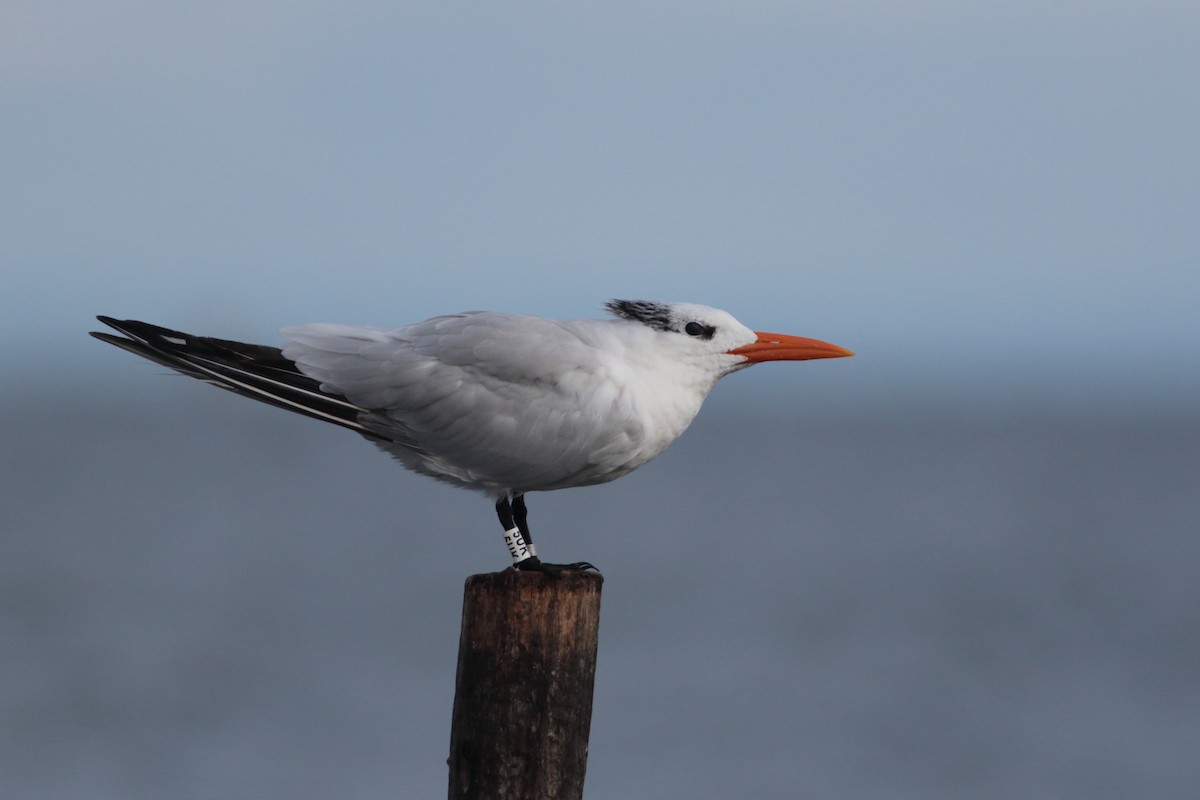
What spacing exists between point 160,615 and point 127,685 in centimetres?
596

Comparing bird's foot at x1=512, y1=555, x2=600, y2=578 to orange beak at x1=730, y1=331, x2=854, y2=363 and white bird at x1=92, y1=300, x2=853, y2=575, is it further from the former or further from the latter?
orange beak at x1=730, y1=331, x2=854, y2=363

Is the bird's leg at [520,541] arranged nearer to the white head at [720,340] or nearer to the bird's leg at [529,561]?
the bird's leg at [529,561]

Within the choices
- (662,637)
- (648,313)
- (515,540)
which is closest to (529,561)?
(515,540)

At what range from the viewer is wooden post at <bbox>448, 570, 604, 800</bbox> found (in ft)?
18.7

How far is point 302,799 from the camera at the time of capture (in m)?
17.1

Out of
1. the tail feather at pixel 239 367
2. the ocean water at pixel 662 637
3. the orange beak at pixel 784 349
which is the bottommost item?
the ocean water at pixel 662 637

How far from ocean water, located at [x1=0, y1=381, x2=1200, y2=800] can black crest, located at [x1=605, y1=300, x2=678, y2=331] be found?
34.6 ft

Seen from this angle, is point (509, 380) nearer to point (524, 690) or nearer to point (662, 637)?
point (524, 690)

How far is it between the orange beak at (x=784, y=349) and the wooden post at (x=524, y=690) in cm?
173

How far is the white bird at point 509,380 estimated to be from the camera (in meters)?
6.76

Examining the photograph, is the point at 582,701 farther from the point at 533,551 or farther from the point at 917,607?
the point at 917,607

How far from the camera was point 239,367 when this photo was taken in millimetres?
6953

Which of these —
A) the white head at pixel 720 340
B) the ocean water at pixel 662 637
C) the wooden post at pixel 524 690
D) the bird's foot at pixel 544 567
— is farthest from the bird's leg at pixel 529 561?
the ocean water at pixel 662 637

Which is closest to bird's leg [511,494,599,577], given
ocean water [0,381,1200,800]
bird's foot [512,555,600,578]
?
bird's foot [512,555,600,578]
